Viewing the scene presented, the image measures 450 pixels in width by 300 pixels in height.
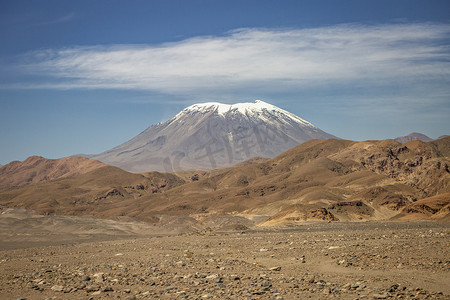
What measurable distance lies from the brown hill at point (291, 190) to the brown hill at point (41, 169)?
4438 centimetres

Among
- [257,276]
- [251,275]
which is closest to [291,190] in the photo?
[251,275]

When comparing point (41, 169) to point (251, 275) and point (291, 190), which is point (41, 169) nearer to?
point (291, 190)

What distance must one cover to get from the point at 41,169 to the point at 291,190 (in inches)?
5039

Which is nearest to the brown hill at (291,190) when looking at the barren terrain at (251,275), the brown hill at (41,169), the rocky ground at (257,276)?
the barren terrain at (251,275)

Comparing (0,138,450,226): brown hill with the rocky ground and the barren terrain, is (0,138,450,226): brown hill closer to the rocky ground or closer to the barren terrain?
the barren terrain

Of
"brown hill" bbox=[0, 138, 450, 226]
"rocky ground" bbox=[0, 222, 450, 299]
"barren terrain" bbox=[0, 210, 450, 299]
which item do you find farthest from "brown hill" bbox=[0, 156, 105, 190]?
"rocky ground" bbox=[0, 222, 450, 299]

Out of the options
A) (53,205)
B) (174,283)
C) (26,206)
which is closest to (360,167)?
(53,205)

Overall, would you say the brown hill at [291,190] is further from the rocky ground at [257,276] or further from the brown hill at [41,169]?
the brown hill at [41,169]

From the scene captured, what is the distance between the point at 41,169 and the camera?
184 m

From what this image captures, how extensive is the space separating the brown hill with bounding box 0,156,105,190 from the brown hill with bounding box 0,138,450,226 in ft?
146

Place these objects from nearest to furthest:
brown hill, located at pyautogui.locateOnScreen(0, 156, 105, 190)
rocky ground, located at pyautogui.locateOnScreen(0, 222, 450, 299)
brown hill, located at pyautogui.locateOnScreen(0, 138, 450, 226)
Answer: rocky ground, located at pyautogui.locateOnScreen(0, 222, 450, 299) → brown hill, located at pyautogui.locateOnScreen(0, 138, 450, 226) → brown hill, located at pyautogui.locateOnScreen(0, 156, 105, 190)

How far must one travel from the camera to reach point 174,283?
13602 millimetres

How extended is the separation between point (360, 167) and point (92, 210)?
171 ft

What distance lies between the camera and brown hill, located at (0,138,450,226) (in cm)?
5208
